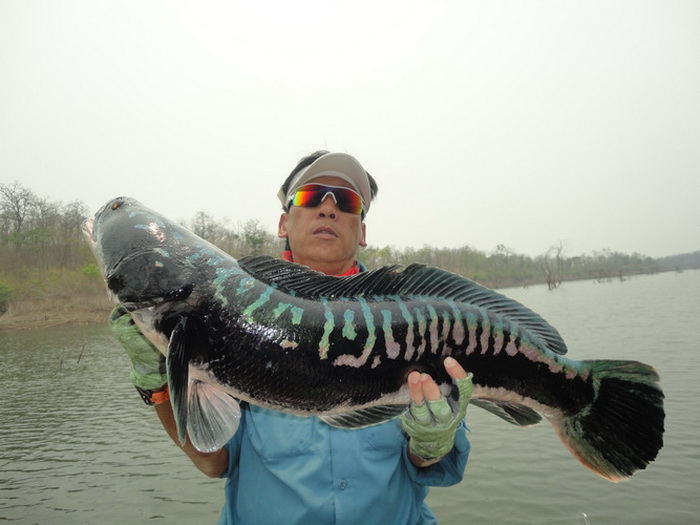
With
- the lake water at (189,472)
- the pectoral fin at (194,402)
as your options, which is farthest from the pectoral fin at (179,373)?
the lake water at (189,472)

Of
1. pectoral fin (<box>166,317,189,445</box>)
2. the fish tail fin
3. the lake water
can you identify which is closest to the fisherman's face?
pectoral fin (<box>166,317,189,445</box>)

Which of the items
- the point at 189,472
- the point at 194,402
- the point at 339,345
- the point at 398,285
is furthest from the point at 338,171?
the point at 189,472

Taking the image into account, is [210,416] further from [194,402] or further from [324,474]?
[324,474]

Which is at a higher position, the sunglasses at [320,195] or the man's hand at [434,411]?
the sunglasses at [320,195]

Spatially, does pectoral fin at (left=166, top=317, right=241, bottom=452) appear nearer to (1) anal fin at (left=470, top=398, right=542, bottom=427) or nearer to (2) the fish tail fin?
(1) anal fin at (left=470, top=398, right=542, bottom=427)

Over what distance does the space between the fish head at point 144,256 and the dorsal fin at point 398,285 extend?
0.33m

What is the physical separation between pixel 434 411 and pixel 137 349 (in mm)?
1741

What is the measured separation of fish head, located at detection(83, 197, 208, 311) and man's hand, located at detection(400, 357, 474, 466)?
4.46ft

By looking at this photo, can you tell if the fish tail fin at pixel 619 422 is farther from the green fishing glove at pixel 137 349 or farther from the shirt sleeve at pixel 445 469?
the green fishing glove at pixel 137 349

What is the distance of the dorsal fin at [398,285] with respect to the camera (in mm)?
2330

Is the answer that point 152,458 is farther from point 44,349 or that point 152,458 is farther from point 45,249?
point 45,249

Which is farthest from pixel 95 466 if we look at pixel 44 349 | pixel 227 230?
pixel 227 230

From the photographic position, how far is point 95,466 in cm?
1048

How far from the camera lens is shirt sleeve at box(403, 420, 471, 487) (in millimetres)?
2895
